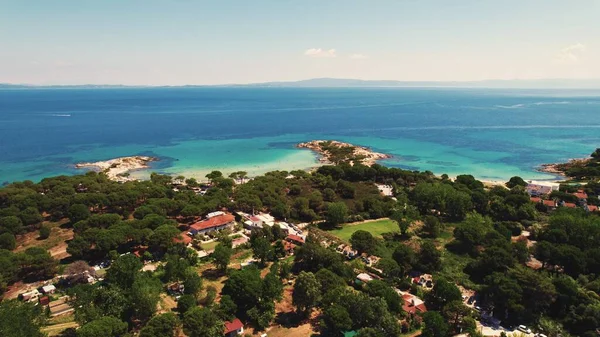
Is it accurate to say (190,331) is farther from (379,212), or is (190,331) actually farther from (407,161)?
(407,161)

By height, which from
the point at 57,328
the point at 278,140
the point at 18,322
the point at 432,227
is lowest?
the point at 57,328

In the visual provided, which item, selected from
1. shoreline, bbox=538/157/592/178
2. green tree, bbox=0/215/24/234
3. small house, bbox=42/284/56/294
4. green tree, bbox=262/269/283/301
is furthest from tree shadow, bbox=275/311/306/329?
shoreline, bbox=538/157/592/178

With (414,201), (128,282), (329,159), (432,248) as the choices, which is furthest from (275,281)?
(329,159)

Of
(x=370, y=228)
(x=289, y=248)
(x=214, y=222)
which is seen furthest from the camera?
(x=370, y=228)

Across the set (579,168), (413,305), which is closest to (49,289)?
(413,305)

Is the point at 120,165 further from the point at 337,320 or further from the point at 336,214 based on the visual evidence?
the point at 337,320

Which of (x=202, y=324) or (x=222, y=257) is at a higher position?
(x=222, y=257)

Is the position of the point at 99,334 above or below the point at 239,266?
above
